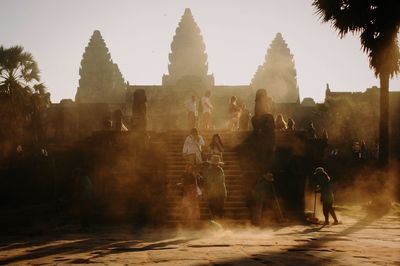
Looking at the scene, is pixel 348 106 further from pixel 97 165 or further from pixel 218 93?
pixel 97 165

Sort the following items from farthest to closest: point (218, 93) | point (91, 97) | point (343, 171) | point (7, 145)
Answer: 1. point (91, 97)
2. point (218, 93)
3. point (7, 145)
4. point (343, 171)

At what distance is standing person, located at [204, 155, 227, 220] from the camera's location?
993 cm

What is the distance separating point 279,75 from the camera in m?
72.2

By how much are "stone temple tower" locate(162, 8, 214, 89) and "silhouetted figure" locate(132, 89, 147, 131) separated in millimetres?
60726

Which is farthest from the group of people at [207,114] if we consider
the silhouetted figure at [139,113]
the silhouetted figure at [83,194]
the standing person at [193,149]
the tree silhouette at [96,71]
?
the tree silhouette at [96,71]

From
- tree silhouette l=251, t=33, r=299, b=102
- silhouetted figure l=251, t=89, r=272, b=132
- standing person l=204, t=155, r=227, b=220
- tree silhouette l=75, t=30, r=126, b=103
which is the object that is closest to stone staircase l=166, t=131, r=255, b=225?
silhouetted figure l=251, t=89, r=272, b=132

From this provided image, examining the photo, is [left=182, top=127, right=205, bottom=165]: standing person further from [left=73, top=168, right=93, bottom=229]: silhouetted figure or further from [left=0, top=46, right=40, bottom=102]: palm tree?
[left=0, top=46, right=40, bottom=102]: palm tree

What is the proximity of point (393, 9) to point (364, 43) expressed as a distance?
1417 millimetres

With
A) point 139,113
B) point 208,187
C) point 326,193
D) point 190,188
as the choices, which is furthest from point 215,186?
point 139,113

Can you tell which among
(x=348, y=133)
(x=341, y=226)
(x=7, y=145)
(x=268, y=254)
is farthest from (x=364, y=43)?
(x=348, y=133)

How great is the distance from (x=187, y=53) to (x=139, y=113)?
207 feet

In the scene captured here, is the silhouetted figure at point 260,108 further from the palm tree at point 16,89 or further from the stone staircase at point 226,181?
the palm tree at point 16,89

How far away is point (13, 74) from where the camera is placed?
28.3 meters

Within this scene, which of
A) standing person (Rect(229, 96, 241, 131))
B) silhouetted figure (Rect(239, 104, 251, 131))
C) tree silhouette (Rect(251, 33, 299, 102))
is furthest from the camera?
tree silhouette (Rect(251, 33, 299, 102))
